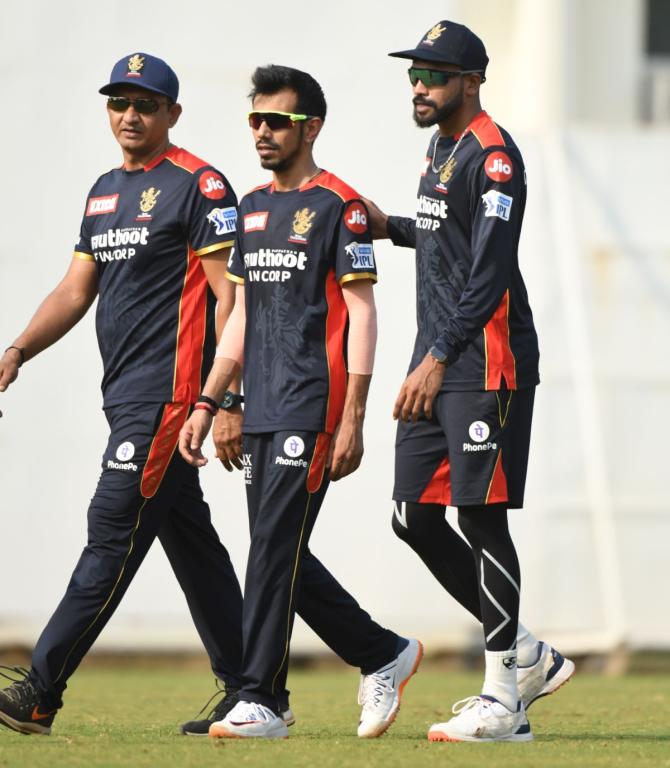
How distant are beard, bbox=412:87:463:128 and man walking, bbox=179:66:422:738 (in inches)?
13.4

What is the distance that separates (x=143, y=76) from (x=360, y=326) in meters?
1.18

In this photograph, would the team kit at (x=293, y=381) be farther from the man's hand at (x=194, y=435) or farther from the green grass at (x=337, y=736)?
the green grass at (x=337, y=736)

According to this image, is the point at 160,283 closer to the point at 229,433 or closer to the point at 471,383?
the point at 229,433

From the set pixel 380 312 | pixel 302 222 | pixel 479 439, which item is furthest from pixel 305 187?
pixel 380 312

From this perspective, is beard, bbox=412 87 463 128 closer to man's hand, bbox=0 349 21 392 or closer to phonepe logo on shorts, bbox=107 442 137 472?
phonepe logo on shorts, bbox=107 442 137 472

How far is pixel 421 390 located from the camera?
17.9 ft

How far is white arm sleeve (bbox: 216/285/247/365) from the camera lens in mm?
5680

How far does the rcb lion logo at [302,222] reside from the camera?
5.54 metres

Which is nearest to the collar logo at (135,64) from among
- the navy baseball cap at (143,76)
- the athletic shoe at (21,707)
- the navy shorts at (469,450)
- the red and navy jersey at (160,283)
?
the navy baseball cap at (143,76)

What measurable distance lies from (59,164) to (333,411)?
21.1ft

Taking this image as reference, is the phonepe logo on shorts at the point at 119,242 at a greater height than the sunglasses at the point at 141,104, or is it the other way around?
the sunglasses at the point at 141,104

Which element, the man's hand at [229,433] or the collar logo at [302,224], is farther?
the man's hand at [229,433]

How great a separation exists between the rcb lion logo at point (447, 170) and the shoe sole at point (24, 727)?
219cm

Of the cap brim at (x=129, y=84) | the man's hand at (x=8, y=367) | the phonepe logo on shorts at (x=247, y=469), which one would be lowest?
the phonepe logo on shorts at (x=247, y=469)
